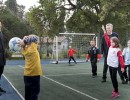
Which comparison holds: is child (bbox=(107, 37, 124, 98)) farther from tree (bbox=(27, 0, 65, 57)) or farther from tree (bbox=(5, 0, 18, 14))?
tree (bbox=(5, 0, 18, 14))

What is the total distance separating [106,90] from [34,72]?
155 inches

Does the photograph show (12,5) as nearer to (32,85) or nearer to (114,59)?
(114,59)

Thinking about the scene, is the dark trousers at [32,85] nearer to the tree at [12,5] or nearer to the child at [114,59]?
the child at [114,59]

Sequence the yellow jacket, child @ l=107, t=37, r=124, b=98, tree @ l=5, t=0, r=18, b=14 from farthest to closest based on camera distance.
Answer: tree @ l=5, t=0, r=18, b=14
child @ l=107, t=37, r=124, b=98
the yellow jacket

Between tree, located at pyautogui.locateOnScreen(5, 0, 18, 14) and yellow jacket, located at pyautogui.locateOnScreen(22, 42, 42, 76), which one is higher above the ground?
tree, located at pyautogui.locateOnScreen(5, 0, 18, 14)

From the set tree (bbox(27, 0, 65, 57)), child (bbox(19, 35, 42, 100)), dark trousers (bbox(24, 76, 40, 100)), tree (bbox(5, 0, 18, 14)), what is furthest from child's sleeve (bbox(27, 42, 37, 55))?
tree (bbox(5, 0, 18, 14))

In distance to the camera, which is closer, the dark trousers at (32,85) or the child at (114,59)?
the dark trousers at (32,85)

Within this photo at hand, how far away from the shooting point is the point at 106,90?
1125 cm

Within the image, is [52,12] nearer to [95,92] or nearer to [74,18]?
[74,18]

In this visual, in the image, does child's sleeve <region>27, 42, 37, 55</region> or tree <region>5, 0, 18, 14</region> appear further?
tree <region>5, 0, 18, 14</region>

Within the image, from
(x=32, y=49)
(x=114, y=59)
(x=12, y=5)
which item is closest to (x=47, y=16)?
(x=114, y=59)

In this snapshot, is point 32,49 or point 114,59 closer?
point 32,49

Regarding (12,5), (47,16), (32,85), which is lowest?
(32,85)

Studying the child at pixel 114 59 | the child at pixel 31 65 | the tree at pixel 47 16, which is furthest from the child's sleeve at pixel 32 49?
the tree at pixel 47 16
